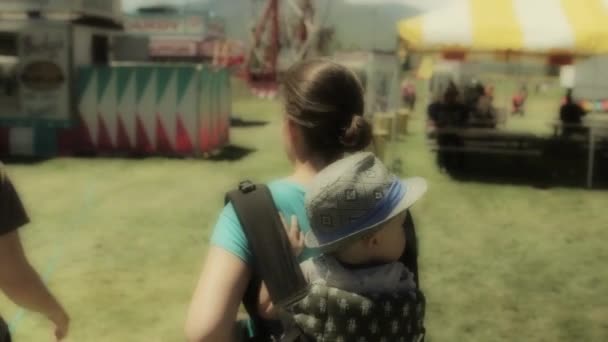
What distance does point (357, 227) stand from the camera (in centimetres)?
174

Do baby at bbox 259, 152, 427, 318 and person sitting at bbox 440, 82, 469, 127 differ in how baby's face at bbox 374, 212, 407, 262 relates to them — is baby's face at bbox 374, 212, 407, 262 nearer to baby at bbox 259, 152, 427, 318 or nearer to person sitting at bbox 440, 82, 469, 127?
baby at bbox 259, 152, 427, 318

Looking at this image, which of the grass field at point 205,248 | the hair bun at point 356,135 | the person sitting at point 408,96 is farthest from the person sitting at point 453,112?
the person sitting at point 408,96

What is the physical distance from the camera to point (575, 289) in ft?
21.0

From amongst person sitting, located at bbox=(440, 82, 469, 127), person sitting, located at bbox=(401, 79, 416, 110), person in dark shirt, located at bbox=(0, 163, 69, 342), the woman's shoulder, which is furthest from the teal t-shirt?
person sitting, located at bbox=(401, 79, 416, 110)

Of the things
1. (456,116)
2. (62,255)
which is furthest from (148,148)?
(62,255)

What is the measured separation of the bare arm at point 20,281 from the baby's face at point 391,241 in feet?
3.47

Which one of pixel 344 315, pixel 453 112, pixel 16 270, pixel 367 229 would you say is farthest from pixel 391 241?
pixel 453 112

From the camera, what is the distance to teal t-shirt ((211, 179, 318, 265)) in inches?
70.1

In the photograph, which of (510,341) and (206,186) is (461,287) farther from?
(206,186)

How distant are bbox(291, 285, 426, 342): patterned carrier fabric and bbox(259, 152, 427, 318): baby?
0.09ft

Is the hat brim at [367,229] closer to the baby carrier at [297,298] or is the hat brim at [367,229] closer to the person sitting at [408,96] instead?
the baby carrier at [297,298]

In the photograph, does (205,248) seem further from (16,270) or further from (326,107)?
(326,107)

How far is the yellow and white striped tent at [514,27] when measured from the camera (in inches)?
415

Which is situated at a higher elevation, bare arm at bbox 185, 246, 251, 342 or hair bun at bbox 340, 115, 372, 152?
hair bun at bbox 340, 115, 372, 152
